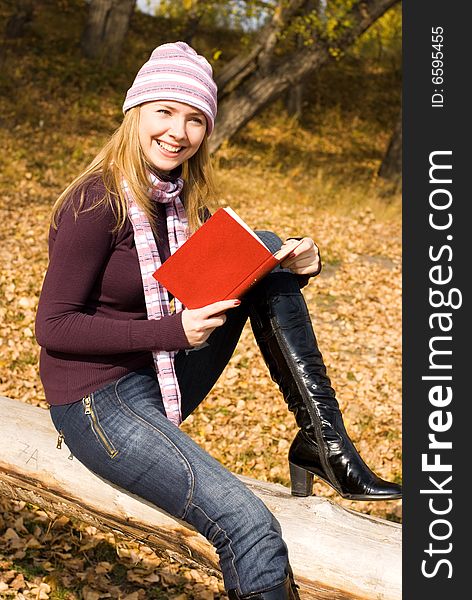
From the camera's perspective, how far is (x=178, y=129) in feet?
10.5

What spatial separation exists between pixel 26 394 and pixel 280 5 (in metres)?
9.35

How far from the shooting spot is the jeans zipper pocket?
3014 millimetres

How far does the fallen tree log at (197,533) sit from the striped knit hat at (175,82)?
1477mm

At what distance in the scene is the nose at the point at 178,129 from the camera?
3197mm

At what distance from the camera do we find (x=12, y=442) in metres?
3.54

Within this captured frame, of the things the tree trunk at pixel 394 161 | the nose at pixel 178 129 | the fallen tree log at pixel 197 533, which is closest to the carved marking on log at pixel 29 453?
the fallen tree log at pixel 197 533

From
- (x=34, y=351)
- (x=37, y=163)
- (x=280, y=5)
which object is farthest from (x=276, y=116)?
(x=34, y=351)

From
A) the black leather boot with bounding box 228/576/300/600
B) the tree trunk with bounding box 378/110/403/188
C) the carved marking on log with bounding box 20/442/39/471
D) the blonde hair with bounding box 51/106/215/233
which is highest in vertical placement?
the tree trunk with bounding box 378/110/403/188

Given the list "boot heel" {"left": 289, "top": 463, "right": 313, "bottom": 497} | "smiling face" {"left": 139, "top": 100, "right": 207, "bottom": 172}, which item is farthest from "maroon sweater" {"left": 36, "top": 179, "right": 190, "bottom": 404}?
"boot heel" {"left": 289, "top": 463, "right": 313, "bottom": 497}

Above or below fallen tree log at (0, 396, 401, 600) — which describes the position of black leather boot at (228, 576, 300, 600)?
below

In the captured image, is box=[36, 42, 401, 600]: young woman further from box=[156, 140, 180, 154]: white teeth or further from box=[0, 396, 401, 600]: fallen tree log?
box=[0, 396, 401, 600]: fallen tree log

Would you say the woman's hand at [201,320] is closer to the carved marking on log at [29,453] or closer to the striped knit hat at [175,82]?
the striped knit hat at [175,82]

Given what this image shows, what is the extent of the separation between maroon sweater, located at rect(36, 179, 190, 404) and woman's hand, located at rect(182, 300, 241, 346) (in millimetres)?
30

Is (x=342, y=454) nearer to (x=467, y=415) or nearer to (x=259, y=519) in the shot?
(x=259, y=519)
